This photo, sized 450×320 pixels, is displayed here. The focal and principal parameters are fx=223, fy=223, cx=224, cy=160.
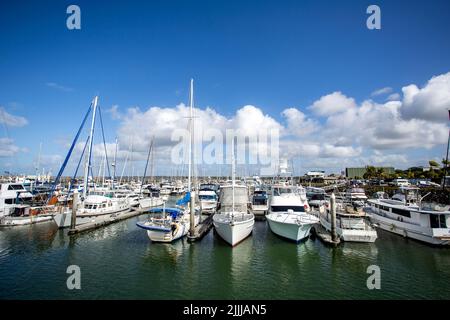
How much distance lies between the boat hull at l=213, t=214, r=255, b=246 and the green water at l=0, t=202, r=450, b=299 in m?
0.79

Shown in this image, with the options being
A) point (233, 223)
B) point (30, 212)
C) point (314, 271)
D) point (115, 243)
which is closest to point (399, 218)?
point (314, 271)

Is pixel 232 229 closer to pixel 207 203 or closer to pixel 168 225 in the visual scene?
pixel 168 225

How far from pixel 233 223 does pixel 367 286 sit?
11.1 m

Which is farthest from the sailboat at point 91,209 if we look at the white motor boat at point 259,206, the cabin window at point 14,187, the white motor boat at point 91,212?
the white motor boat at point 259,206

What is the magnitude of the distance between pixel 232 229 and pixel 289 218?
6610mm

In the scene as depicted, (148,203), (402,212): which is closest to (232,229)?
(402,212)

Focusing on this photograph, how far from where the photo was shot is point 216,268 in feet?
57.2

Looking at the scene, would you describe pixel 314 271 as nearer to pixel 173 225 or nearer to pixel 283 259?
pixel 283 259

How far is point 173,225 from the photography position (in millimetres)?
23750

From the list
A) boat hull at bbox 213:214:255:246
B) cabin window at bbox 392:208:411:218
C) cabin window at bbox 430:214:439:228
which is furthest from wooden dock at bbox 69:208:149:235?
cabin window at bbox 430:214:439:228

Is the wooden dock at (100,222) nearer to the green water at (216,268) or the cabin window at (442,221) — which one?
the green water at (216,268)

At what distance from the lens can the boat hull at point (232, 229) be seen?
70.5 ft

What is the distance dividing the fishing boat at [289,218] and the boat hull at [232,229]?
10.7 ft
